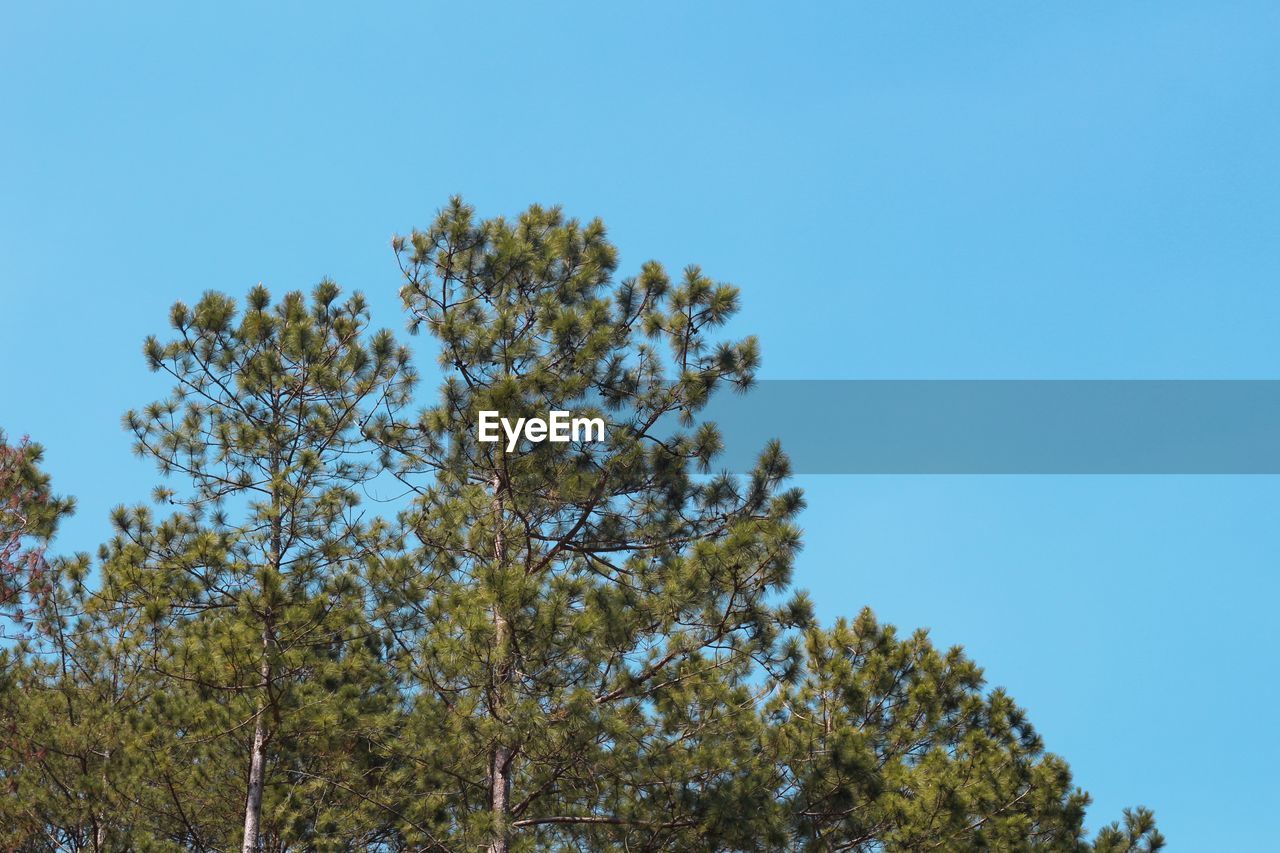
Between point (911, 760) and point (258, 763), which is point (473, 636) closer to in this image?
point (258, 763)

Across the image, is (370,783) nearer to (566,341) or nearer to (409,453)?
(409,453)

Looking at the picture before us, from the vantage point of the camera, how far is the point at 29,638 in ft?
46.6

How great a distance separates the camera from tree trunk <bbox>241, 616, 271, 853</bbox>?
1215 cm

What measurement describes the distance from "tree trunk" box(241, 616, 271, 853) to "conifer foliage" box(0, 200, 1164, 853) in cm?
3

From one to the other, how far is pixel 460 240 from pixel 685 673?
14.8 ft

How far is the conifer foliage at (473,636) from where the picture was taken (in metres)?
10.9

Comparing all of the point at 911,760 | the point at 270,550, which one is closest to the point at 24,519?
the point at 270,550

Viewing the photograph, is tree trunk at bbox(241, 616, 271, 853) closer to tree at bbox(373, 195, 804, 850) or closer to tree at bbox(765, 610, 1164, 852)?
tree at bbox(373, 195, 804, 850)

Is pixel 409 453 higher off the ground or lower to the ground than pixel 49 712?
higher

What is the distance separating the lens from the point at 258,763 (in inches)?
487

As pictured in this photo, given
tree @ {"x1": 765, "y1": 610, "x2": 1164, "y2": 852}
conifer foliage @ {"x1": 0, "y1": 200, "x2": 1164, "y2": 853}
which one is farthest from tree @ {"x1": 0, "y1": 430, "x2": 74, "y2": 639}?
tree @ {"x1": 765, "y1": 610, "x2": 1164, "y2": 852}

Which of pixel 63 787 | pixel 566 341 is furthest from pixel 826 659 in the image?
pixel 63 787

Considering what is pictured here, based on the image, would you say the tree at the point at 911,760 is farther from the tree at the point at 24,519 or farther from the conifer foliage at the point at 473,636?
the tree at the point at 24,519

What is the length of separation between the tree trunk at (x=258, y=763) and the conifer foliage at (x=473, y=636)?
0.09 ft
